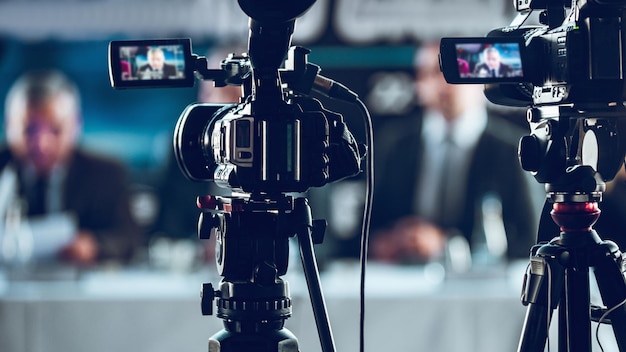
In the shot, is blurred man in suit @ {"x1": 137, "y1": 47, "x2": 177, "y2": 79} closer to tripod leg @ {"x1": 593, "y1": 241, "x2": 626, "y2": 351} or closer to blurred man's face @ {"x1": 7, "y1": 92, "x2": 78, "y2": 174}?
tripod leg @ {"x1": 593, "y1": 241, "x2": 626, "y2": 351}

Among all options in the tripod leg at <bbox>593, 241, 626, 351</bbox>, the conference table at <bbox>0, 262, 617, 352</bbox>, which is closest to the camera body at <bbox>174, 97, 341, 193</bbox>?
the tripod leg at <bbox>593, 241, 626, 351</bbox>

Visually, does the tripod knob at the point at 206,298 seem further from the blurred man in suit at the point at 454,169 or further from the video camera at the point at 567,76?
the blurred man in suit at the point at 454,169

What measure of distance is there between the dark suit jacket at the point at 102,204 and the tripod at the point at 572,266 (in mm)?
2414

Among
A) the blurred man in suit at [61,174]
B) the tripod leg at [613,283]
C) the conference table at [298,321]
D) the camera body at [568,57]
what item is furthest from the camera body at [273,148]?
the blurred man in suit at [61,174]

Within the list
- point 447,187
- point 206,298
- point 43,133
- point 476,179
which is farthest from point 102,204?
point 206,298

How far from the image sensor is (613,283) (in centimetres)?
138

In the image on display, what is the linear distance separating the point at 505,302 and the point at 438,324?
0.18 metres

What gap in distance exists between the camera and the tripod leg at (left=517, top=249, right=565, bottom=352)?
1.38 meters

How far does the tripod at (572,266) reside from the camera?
1364mm

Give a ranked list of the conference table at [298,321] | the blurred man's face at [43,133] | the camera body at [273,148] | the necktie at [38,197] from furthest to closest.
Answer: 1. the blurred man's face at [43,133]
2. the necktie at [38,197]
3. the conference table at [298,321]
4. the camera body at [273,148]

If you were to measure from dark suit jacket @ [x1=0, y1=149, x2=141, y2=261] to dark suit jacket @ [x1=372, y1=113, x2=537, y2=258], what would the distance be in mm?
1106

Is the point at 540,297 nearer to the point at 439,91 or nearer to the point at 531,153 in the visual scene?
the point at 531,153

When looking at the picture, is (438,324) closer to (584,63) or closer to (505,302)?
(505,302)

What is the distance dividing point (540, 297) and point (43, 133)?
9.33 ft
